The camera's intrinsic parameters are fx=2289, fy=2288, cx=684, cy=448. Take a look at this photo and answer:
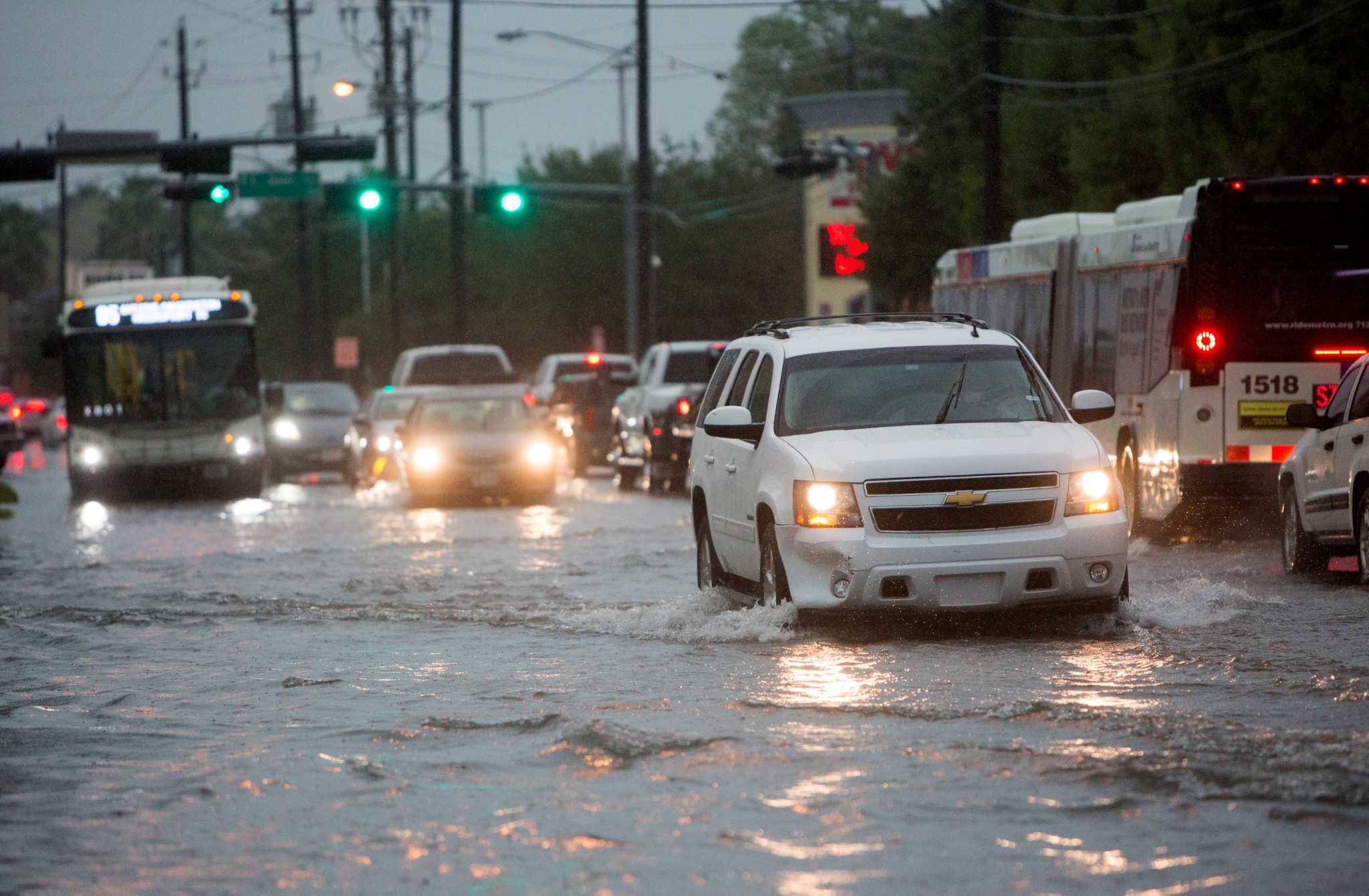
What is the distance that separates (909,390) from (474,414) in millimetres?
16554

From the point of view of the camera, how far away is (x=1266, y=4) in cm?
3309

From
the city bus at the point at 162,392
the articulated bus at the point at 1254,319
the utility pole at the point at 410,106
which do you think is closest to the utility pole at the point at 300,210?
the utility pole at the point at 410,106

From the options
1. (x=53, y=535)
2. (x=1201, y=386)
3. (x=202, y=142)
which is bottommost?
(x=53, y=535)

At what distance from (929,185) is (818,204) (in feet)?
134

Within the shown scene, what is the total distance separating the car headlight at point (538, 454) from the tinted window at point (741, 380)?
1406cm

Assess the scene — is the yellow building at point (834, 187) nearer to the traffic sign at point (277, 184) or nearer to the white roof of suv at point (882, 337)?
the traffic sign at point (277, 184)

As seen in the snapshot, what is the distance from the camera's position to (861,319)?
47.8ft

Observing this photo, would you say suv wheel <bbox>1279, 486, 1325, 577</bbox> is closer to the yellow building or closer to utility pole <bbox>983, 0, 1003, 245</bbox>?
utility pole <bbox>983, 0, 1003, 245</bbox>

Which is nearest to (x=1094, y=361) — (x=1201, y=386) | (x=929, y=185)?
(x=1201, y=386)

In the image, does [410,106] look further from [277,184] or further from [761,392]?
[761,392]

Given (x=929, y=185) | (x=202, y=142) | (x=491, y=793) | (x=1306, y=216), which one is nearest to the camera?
(x=491, y=793)

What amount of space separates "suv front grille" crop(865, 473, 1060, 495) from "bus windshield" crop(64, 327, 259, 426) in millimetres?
22179

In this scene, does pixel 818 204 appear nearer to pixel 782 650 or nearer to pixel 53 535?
pixel 53 535

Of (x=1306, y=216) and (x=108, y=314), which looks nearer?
(x=1306, y=216)
